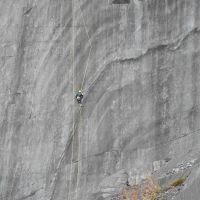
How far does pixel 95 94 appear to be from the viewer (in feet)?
50.1

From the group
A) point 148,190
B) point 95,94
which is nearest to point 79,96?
point 95,94

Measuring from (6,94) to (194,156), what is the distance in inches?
170

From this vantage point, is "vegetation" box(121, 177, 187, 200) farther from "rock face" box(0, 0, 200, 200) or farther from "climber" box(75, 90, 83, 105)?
"climber" box(75, 90, 83, 105)

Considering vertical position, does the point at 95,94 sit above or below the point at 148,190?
above

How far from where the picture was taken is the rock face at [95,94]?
1501 cm

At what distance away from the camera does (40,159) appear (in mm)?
15297

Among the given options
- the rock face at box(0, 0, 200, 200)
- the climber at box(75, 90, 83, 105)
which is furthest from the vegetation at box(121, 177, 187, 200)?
the climber at box(75, 90, 83, 105)

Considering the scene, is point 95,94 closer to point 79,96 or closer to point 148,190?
point 79,96

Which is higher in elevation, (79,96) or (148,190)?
(79,96)

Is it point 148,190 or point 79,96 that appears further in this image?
point 79,96

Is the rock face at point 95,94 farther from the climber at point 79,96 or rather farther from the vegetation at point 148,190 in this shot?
the vegetation at point 148,190

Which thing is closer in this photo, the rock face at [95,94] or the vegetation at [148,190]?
the vegetation at [148,190]

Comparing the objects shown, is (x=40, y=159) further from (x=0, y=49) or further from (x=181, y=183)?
(x=181, y=183)

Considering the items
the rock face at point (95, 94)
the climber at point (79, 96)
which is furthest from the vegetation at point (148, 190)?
the climber at point (79, 96)
